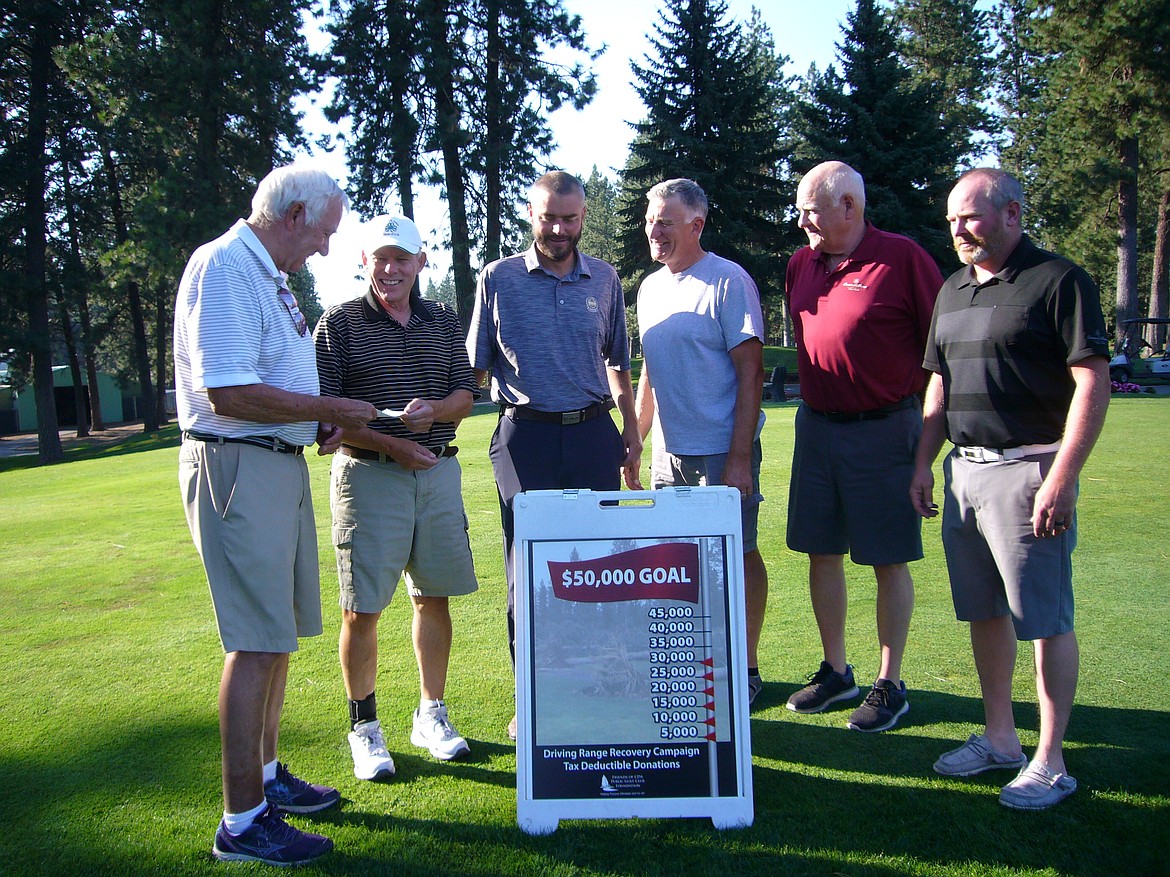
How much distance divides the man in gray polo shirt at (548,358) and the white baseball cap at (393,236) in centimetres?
48

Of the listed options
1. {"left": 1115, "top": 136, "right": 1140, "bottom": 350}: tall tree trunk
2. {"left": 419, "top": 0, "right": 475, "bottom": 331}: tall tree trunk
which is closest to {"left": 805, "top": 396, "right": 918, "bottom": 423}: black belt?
{"left": 419, "top": 0, "right": 475, "bottom": 331}: tall tree trunk

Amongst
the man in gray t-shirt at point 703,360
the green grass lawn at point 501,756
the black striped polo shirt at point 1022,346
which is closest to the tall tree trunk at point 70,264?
the green grass lawn at point 501,756

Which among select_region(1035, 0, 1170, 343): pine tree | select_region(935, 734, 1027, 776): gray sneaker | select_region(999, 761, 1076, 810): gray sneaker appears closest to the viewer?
select_region(999, 761, 1076, 810): gray sneaker

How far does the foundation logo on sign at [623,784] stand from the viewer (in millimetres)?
2766

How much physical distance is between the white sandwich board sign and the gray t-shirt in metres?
1.09

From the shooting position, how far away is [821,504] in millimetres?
3955

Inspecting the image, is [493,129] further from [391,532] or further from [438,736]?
[438,736]

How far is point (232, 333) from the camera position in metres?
2.68

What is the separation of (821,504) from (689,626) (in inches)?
54.3

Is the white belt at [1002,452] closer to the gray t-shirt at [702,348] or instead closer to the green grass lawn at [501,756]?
the gray t-shirt at [702,348]

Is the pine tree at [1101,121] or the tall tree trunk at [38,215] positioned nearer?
the tall tree trunk at [38,215]

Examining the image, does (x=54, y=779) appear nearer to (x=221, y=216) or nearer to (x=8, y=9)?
(x=221, y=216)

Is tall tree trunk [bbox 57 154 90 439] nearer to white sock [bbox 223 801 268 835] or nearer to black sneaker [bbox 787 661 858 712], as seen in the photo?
white sock [bbox 223 801 268 835]

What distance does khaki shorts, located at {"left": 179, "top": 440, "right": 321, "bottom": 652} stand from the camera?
2727 mm
